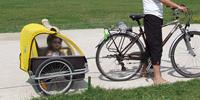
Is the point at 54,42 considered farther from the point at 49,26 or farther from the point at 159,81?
the point at 159,81

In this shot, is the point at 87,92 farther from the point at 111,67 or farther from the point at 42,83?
the point at 111,67

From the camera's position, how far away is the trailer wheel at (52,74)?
20.7ft

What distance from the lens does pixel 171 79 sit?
286 inches

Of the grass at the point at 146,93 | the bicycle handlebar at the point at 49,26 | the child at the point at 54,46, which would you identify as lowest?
the grass at the point at 146,93

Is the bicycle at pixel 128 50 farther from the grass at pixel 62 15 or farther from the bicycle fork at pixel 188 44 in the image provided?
the grass at pixel 62 15

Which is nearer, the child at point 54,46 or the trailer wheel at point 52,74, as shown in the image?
the trailer wheel at point 52,74

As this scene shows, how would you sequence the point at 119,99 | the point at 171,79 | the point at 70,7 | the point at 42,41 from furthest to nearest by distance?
the point at 70,7
the point at 171,79
the point at 42,41
the point at 119,99

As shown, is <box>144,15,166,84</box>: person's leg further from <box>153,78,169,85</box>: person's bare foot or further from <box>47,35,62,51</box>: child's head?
<box>47,35,62,51</box>: child's head

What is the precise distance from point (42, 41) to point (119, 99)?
4.69 ft

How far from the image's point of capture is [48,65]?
20.9 feet

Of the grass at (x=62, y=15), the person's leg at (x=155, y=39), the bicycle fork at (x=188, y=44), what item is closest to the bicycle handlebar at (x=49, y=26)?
the person's leg at (x=155, y=39)

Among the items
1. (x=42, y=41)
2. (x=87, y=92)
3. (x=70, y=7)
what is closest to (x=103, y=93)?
(x=87, y=92)

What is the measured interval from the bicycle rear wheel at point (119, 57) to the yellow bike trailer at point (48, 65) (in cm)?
54

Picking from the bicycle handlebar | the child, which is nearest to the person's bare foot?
the child
